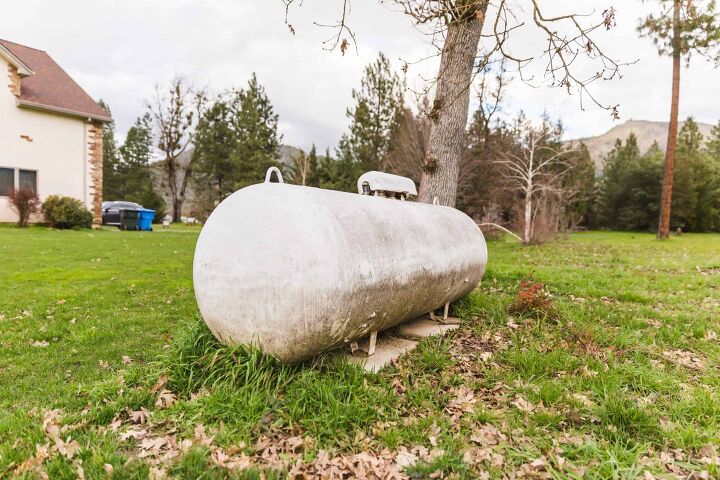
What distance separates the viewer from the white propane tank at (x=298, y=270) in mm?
2934

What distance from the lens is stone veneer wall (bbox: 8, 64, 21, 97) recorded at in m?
16.7

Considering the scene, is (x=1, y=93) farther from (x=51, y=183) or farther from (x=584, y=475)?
(x=584, y=475)

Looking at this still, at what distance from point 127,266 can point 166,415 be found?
7.83 metres

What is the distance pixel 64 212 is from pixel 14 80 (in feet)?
18.8

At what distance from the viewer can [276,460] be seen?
2516mm

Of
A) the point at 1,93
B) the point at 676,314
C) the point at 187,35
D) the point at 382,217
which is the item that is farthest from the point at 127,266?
the point at 187,35

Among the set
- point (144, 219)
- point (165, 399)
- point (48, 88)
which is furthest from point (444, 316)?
point (48, 88)

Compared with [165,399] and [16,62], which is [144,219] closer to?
[16,62]

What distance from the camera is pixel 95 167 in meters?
19.3

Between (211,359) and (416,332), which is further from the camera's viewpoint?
(416,332)

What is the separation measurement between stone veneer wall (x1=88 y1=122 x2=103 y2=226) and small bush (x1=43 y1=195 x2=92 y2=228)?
1.32 metres

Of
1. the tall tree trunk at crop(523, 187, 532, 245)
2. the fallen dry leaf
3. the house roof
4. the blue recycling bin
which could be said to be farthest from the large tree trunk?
the blue recycling bin

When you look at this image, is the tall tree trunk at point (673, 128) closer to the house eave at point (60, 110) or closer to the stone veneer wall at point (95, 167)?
the house eave at point (60, 110)

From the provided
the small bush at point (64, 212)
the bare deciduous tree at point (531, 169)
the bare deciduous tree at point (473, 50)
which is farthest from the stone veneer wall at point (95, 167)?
the bare deciduous tree at point (531, 169)
